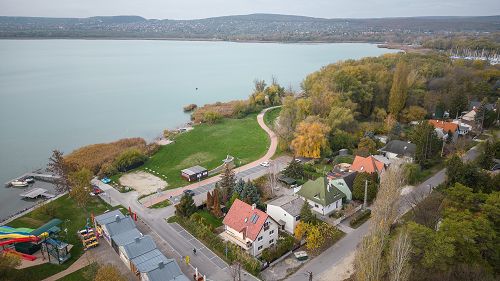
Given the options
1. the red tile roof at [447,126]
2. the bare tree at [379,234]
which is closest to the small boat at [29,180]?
the bare tree at [379,234]

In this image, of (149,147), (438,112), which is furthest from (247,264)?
(438,112)

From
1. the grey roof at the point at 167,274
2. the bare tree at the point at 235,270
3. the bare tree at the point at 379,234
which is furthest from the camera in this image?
the bare tree at the point at 235,270

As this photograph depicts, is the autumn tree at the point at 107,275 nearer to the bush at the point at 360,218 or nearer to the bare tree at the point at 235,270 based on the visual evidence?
the bare tree at the point at 235,270

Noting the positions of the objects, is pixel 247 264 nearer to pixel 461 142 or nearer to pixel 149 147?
pixel 149 147

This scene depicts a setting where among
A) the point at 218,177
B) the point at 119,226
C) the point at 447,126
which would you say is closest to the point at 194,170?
the point at 218,177

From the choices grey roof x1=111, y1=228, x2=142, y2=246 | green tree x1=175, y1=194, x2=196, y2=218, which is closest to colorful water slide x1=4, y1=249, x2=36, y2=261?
grey roof x1=111, y1=228, x2=142, y2=246

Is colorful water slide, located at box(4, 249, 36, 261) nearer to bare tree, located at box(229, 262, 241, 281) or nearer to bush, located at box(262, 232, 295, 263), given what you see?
bare tree, located at box(229, 262, 241, 281)
